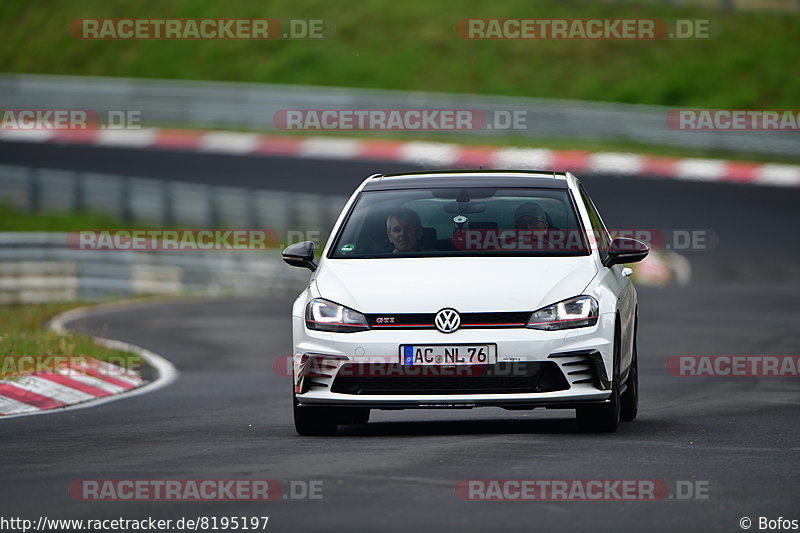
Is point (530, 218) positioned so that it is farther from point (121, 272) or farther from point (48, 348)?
point (121, 272)

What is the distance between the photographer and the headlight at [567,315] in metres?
9.46

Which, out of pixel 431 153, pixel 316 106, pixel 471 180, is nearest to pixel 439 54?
pixel 316 106

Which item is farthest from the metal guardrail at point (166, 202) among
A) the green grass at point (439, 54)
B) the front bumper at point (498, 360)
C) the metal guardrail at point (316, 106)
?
the front bumper at point (498, 360)

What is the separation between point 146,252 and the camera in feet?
87.8

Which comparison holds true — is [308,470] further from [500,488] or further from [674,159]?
[674,159]

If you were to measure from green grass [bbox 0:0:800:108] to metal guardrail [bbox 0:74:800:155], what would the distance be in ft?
9.09

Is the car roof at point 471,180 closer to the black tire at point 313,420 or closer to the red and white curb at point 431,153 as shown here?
the black tire at point 313,420

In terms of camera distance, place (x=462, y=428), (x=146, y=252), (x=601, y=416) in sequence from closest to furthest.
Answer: (x=601, y=416), (x=462, y=428), (x=146, y=252)

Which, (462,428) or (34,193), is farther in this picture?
(34,193)

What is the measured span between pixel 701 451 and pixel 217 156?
100ft

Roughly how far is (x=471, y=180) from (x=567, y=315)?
5.12 ft

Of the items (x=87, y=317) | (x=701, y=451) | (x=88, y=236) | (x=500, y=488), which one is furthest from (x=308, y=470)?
(x=88, y=236)

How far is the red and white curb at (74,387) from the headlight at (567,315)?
4.22 meters

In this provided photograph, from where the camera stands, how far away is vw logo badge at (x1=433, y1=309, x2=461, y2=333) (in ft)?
30.7
